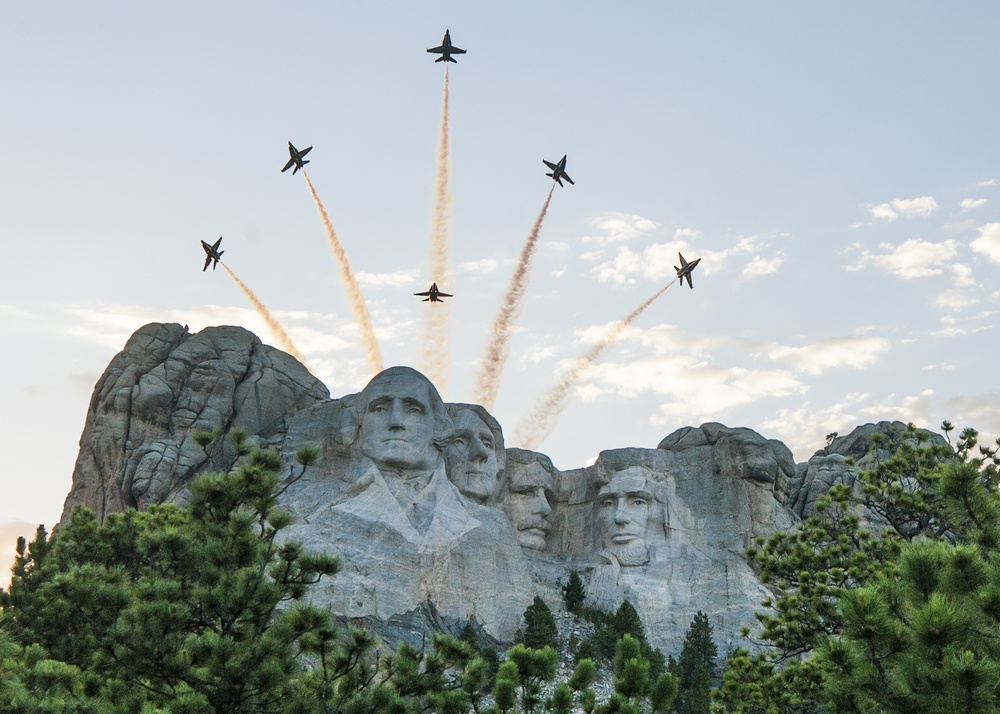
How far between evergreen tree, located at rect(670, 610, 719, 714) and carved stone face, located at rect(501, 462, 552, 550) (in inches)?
274

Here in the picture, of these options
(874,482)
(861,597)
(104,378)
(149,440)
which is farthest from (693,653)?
(861,597)

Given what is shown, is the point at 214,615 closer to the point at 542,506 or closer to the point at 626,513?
the point at 626,513

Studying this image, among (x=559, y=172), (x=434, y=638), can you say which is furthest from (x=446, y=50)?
(x=434, y=638)

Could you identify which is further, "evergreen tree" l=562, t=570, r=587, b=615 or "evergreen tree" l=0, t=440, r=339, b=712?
"evergreen tree" l=562, t=570, r=587, b=615


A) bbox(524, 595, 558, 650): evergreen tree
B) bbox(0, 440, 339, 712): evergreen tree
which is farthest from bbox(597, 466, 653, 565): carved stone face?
bbox(0, 440, 339, 712): evergreen tree

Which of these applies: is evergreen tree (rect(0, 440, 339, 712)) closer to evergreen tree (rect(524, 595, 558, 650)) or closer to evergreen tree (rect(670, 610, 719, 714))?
evergreen tree (rect(670, 610, 719, 714))

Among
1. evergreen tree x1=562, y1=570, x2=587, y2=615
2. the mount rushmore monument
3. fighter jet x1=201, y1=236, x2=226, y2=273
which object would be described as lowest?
evergreen tree x1=562, y1=570, x2=587, y2=615

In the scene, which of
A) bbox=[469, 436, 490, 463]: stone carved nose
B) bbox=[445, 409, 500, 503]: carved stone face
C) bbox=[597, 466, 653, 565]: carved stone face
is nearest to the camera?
bbox=[445, 409, 500, 503]: carved stone face

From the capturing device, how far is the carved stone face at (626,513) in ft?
158

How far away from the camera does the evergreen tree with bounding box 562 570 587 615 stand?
46156mm

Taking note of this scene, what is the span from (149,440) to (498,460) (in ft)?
40.4

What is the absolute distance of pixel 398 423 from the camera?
4512 centimetres

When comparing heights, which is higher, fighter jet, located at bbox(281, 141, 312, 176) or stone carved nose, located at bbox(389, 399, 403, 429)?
→ fighter jet, located at bbox(281, 141, 312, 176)

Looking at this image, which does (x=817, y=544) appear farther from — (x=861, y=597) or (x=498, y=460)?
(x=498, y=460)
